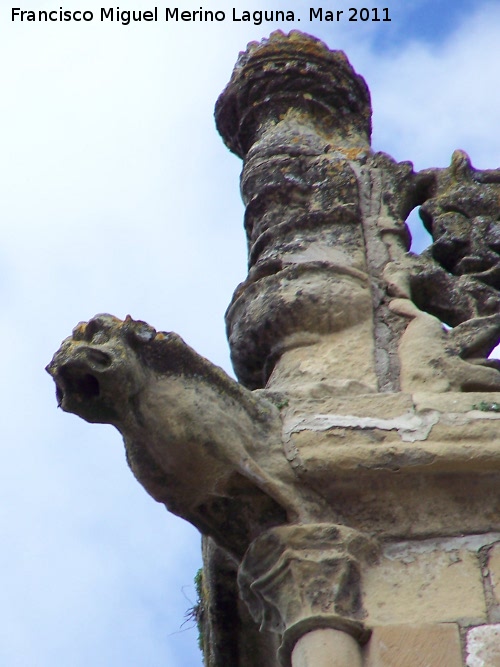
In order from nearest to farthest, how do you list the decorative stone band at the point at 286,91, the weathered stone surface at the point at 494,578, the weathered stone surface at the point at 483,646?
the weathered stone surface at the point at 483,646, the weathered stone surface at the point at 494,578, the decorative stone band at the point at 286,91

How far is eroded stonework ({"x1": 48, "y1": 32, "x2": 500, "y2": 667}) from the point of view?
12.8 ft

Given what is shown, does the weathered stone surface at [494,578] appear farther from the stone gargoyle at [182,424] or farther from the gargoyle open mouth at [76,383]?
the gargoyle open mouth at [76,383]

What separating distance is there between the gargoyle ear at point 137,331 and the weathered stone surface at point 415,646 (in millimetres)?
844

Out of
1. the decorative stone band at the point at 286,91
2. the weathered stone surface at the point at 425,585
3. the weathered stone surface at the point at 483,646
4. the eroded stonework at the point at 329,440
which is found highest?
the decorative stone band at the point at 286,91

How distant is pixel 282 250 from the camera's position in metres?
4.88

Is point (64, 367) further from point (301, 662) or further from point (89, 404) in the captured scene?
point (301, 662)

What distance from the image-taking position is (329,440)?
13.4 feet

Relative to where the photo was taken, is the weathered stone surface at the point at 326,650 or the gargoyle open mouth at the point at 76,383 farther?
the gargoyle open mouth at the point at 76,383

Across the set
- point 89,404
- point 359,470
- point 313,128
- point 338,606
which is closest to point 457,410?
point 359,470

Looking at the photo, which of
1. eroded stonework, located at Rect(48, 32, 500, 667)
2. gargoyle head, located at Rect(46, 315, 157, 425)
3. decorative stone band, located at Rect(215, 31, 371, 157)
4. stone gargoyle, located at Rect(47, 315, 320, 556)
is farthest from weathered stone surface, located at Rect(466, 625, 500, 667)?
decorative stone band, located at Rect(215, 31, 371, 157)

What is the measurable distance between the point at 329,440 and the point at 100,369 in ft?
1.86

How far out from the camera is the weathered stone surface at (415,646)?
3760 millimetres

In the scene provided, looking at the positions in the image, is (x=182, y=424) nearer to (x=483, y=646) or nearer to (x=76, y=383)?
(x=76, y=383)

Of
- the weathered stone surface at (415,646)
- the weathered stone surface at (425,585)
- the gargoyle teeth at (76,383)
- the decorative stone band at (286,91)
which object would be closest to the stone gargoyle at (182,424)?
the gargoyle teeth at (76,383)
